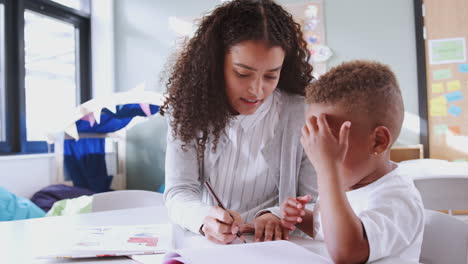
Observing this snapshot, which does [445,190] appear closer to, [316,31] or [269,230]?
[269,230]

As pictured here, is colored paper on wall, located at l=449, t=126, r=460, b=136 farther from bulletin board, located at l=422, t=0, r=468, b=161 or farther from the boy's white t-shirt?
the boy's white t-shirt

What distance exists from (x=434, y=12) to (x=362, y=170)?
313 cm

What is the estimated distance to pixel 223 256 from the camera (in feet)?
2.14

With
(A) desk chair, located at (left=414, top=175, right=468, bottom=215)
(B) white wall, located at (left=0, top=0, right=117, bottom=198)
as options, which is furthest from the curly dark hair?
(B) white wall, located at (left=0, top=0, right=117, bottom=198)

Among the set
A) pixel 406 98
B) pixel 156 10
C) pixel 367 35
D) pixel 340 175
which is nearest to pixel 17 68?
pixel 156 10

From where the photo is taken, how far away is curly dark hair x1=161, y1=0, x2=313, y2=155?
1148 millimetres

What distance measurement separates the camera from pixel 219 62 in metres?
1.21

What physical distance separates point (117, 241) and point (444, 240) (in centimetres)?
64

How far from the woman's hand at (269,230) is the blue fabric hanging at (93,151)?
105 inches

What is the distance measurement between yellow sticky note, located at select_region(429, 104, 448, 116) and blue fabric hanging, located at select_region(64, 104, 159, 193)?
Result: 7.01 feet

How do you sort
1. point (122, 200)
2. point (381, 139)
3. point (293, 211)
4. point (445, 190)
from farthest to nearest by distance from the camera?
point (445, 190), point (122, 200), point (293, 211), point (381, 139)

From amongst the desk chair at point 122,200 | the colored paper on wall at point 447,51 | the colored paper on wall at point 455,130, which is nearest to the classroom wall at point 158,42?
the colored paper on wall at point 447,51

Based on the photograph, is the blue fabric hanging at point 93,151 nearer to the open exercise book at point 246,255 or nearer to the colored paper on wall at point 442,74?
the colored paper on wall at point 442,74

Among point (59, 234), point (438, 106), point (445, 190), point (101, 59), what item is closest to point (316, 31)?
point (438, 106)
